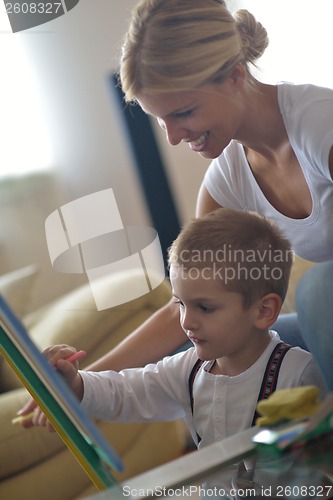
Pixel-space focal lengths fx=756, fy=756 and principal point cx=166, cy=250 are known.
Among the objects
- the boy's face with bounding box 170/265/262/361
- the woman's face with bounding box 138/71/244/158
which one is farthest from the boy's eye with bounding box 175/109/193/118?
the boy's face with bounding box 170/265/262/361

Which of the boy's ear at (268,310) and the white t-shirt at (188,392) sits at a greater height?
the boy's ear at (268,310)

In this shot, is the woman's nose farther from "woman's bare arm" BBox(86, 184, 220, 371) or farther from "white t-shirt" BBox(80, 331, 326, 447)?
"white t-shirt" BBox(80, 331, 326, 447)

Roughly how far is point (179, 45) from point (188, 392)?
0.30 m

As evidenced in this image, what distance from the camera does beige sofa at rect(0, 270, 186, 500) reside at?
1.98 ft

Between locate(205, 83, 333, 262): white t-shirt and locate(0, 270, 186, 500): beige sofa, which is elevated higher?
locate(205, 83, 333, 262): white t-shirt

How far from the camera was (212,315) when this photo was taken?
2.09ft

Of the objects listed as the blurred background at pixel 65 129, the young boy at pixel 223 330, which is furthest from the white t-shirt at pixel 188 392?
the blurred background at pixel 65 129

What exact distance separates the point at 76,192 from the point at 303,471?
0.29 m

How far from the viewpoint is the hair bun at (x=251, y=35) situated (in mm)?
626

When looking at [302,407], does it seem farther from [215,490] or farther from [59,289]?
[59,289]

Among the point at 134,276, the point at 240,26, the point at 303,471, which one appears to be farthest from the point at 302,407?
the point at 240,26

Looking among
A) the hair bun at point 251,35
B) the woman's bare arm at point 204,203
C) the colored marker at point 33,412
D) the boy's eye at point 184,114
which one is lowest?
the colored marker at point 33,412

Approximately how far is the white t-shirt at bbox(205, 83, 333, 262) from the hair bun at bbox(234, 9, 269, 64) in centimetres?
4

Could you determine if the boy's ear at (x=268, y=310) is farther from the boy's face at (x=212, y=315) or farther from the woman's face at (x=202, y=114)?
the woman's face at (x=202, y=114)
